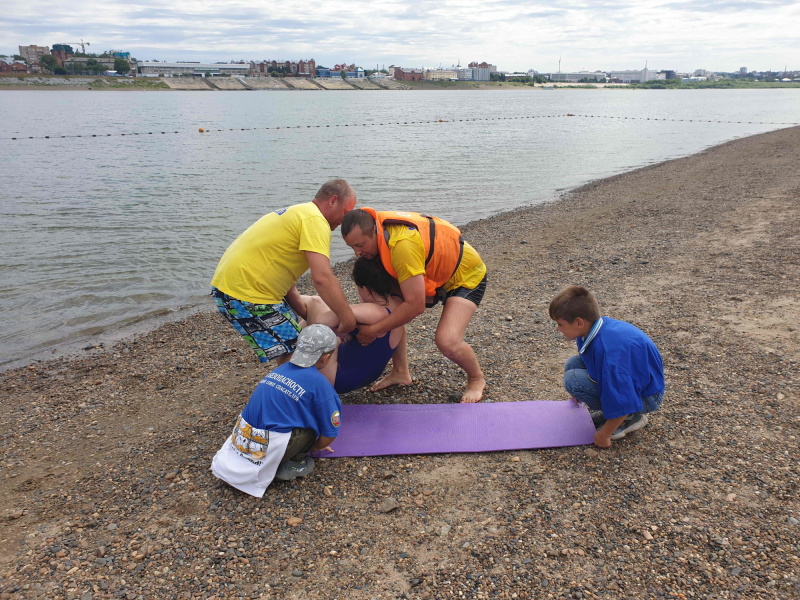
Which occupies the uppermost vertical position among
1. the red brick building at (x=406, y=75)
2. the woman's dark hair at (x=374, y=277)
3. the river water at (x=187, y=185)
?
the red brick building at (x=406, y=75)

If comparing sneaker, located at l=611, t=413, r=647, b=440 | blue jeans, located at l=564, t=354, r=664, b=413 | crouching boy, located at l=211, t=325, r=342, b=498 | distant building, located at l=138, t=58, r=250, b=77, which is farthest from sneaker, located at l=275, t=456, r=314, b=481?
distant building, located at l=138, t=58, r=250, b=77

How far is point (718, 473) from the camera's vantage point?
→ 3.58 meters

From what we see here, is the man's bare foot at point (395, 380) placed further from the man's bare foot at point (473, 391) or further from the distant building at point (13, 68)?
the distant building at point (13, 68)

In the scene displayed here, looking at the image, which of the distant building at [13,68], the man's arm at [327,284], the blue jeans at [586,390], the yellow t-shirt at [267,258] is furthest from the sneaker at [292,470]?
the distant building at [13,68]

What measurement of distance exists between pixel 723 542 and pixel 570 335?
4.56 ft

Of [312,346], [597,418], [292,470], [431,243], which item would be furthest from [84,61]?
[597,418]

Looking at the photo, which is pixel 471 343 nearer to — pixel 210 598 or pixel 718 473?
pixel 718 473

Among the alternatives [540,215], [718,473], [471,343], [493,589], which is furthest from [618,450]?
[540,215]

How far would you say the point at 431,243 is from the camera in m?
4.30

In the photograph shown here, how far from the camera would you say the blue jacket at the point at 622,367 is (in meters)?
3.64

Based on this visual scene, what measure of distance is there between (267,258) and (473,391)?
1916 millimetres

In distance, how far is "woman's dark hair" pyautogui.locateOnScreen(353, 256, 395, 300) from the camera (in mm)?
4285

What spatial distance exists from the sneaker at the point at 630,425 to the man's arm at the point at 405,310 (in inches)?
61.1

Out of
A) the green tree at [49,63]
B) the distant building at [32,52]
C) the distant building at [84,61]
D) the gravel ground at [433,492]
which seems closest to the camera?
the gravel ground at [433,492]
